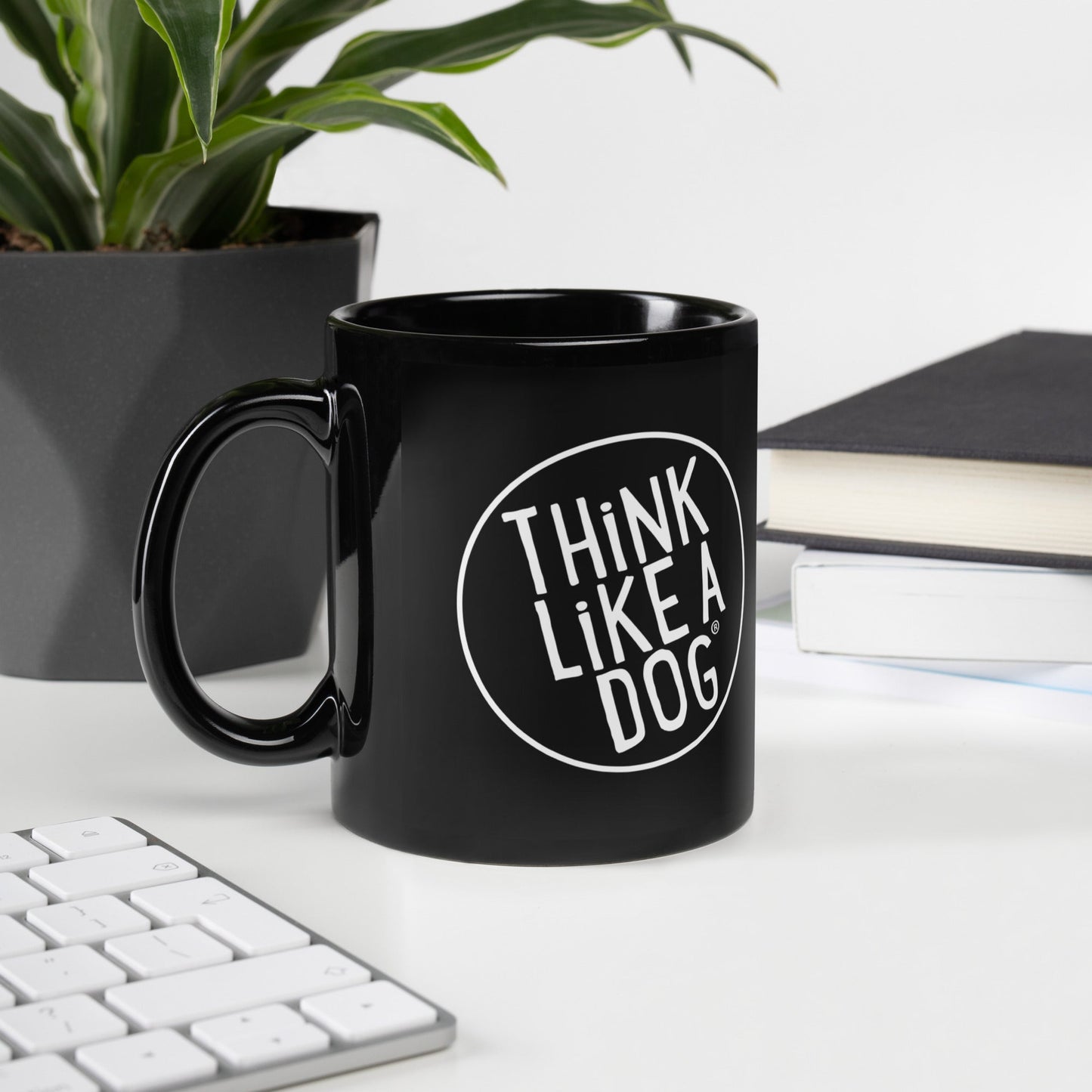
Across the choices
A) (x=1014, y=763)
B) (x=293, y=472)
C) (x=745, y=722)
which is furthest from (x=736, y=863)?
(x=293, y=472)

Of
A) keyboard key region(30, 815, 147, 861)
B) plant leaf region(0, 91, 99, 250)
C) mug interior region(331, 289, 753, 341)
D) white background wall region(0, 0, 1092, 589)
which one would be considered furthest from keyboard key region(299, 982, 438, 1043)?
white background wall region(0, 0, 1092, 589)

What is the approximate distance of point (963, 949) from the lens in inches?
16.8

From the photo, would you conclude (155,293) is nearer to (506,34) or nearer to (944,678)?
(506,34)

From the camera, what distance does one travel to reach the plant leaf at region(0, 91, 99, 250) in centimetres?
62

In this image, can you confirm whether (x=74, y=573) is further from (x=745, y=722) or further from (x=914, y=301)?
(x=914, y=301)

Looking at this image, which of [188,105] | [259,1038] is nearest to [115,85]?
[188,105]

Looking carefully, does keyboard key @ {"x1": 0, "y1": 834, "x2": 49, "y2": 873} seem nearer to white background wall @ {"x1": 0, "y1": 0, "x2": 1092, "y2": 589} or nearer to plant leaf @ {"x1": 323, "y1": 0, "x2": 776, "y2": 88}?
plant leaf @ {"x1": 323, "y1": 0, "x2": 776, "y2": 88}

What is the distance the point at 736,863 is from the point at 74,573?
305mm

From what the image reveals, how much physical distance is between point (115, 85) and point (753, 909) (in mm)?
388

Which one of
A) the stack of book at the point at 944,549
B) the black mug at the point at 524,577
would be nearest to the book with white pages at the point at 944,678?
the stack of book at the point at 944,549

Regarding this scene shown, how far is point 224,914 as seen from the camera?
42 cm

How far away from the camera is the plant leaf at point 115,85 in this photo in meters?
0.61

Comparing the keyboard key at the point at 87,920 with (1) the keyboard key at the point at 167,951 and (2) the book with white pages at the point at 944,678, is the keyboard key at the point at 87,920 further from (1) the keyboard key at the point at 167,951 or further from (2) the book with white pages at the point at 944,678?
(2) the book with white pages at the point at 944,678

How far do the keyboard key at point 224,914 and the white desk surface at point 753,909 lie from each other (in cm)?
2
